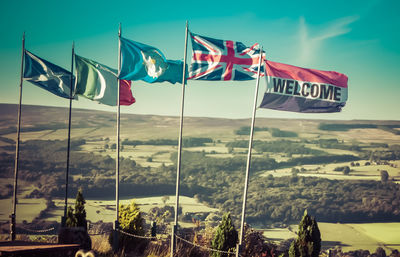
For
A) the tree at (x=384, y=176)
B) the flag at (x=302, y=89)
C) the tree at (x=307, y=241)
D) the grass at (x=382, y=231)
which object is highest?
the flag at (x=302, y=89)

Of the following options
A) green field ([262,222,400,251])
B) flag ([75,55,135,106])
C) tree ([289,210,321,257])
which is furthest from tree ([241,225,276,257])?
green field ([262,222,400,251])

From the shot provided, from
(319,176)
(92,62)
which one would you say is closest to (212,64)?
(92,62)

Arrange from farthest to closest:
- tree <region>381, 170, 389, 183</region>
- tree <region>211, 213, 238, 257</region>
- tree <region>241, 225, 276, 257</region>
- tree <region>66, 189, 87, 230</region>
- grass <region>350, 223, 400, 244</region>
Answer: tree <region>381, 170, 389, 183</region> < grass <region>350, 223, 400, 244</region> < tree <region>66, 189, 87, 230</region> < tree <region>241, 225, 276, 257</region> < tree <region>211, 213, 238, 257</region>

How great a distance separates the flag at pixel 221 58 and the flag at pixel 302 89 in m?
0.88

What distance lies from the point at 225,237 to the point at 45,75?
1065 centimetres

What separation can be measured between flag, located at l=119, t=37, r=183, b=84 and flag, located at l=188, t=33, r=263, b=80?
1.40 meters

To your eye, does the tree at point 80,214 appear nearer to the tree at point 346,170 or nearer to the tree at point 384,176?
the tree at point 384,176

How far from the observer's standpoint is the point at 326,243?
72.5m

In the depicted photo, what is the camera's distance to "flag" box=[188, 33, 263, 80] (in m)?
14.5

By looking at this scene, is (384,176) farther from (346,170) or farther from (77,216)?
(77,216)

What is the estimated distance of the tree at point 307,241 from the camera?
13195mm

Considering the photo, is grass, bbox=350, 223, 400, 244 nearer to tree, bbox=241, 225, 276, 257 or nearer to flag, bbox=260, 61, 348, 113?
tree, bbox=241, 225, 276, 257

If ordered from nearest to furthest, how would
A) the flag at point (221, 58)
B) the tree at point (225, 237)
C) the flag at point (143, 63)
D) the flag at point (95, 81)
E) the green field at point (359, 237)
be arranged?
1. the tree at point (225, 237)
2. the flag at point (221, 58)
3. the flag at point (143, 63)
4. the flag at point (95, 81)
5. the green field at point (359, 237)

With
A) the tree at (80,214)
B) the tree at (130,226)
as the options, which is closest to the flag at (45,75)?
the tree at (80,214)
